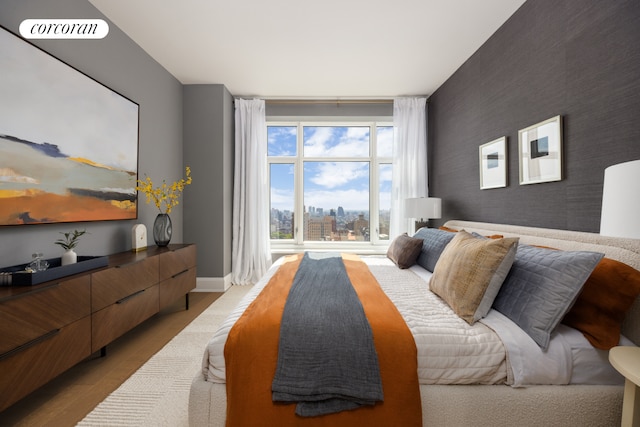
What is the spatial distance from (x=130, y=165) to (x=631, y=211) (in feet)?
11.4

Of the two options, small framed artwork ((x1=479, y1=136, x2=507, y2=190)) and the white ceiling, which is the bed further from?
the white ceiling

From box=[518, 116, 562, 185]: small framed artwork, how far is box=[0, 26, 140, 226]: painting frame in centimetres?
344

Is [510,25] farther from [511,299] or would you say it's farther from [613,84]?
[511,299]

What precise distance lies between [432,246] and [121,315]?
8.08 feet

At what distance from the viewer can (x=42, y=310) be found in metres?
1.50

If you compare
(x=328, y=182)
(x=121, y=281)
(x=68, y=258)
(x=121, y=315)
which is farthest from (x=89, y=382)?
(x=328, y=182)

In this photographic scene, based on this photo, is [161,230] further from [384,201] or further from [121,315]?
[384,201]

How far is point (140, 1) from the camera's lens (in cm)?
236

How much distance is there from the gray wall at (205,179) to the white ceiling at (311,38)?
31cm

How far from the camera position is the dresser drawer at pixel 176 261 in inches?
107

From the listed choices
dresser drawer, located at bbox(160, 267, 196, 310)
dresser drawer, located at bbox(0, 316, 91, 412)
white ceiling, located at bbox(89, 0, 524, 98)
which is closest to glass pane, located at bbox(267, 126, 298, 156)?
white ceiling, located at bbox(89, 0, 524, 98)

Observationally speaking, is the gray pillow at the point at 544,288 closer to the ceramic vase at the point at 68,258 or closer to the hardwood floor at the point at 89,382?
the hardwood floor at the point at 89,382

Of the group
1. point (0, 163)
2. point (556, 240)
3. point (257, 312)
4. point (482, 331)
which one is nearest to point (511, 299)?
point (482, 331)

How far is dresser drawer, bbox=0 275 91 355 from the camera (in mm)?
1342
